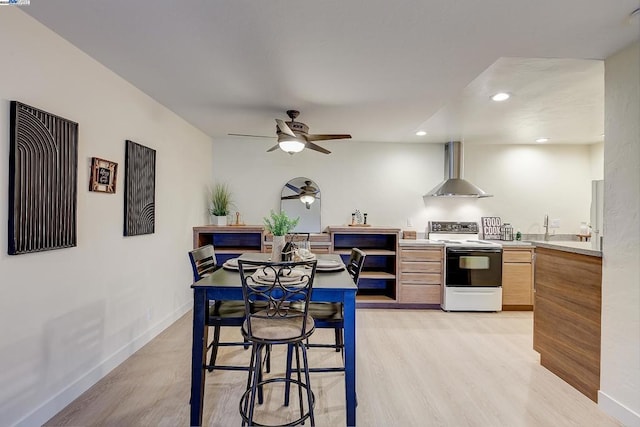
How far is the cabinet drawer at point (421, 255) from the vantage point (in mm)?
4516

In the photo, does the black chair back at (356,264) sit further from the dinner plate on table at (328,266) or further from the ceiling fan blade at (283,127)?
the ceiling fan blade at (283,127)

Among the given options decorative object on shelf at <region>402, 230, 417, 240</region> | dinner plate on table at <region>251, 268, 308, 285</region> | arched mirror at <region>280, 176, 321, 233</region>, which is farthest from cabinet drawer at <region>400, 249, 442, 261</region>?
dinner plate on table at <region>251, 268, 308, 285</region>

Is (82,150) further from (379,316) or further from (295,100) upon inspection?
(379,316)

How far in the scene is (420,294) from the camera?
4508 millimetres

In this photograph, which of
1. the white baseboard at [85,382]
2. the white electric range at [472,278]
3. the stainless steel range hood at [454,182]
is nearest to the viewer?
the white baseboard at [85,382]

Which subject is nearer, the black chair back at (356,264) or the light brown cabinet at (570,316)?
the light brown cabinet at (570,316)

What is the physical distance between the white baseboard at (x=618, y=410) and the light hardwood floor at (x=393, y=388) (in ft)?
0.15

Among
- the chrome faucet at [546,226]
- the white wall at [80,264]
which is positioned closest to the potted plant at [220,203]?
the white wall at [80,264]

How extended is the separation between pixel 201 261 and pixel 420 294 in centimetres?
297

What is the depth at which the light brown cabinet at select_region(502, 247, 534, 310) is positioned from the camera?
4.50 metres

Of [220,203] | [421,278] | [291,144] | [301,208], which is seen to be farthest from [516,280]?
[220,203]

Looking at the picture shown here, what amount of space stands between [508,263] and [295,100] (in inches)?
134

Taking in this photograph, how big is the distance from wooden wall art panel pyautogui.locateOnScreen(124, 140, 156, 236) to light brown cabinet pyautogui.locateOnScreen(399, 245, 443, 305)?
298 cm

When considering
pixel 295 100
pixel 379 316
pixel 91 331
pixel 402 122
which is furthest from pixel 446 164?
pixel 91 331
